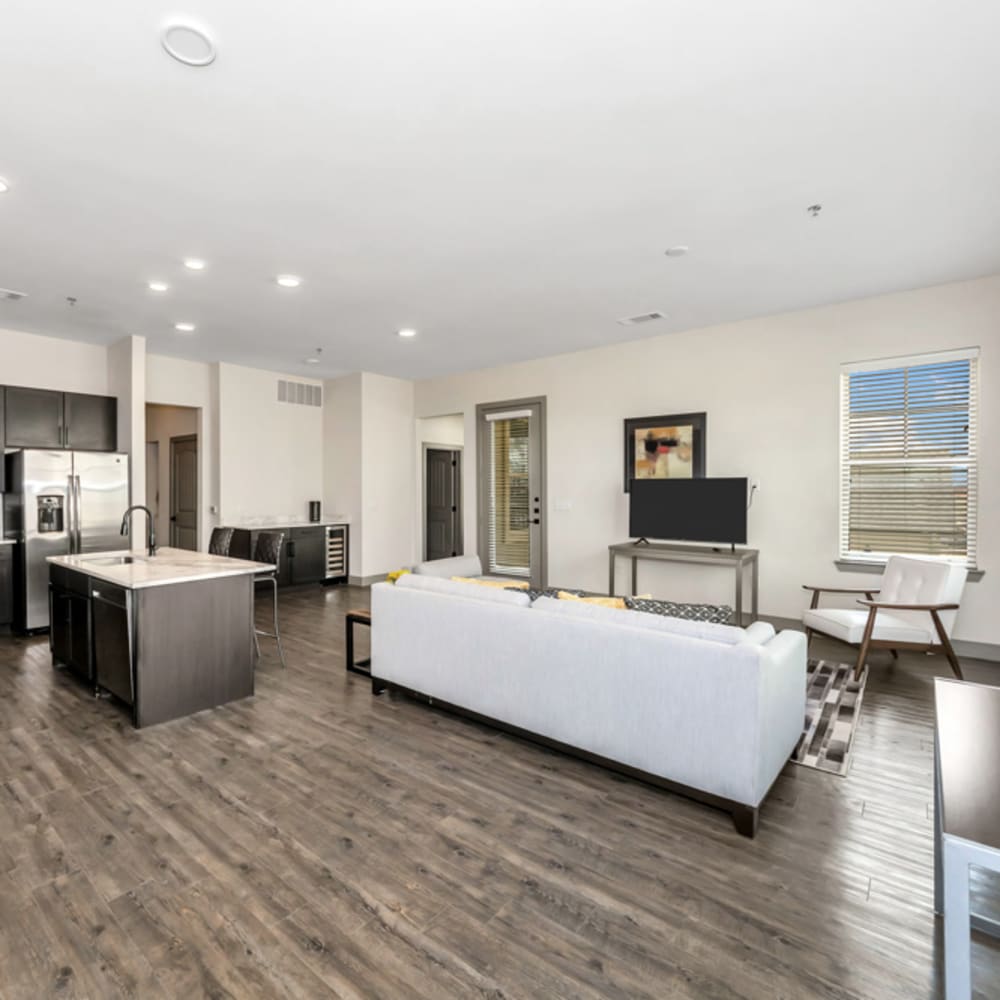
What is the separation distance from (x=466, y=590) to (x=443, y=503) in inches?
232

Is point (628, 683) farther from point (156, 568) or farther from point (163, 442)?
point (163, 442)

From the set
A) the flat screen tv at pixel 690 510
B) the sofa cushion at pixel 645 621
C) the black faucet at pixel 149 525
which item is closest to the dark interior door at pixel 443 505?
Answer: the flat screen tv at pixel 690 510

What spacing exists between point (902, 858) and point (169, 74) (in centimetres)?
400

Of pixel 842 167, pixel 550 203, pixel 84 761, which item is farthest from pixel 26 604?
pixel 842 167

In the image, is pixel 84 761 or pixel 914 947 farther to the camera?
pixel 84 761

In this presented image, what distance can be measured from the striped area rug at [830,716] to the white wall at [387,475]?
5.39 meters

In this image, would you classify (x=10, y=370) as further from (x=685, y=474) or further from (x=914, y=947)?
(x=914, y=947)

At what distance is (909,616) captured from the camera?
4227 millimetres

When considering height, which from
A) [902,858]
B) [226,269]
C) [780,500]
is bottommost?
[902,858]

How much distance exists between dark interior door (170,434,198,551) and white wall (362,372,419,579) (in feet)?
7.06

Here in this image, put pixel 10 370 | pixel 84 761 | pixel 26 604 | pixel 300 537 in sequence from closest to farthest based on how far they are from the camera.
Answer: pixel 84 761 < pixel 26 604 < pixel 10 370 < pixel 300 537

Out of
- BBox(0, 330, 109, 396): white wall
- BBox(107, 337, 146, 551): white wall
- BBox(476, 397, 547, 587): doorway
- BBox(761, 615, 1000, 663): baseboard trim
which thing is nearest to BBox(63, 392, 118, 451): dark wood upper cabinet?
BBox(107, 337, 146, 551): white wall

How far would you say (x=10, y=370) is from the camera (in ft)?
18.5

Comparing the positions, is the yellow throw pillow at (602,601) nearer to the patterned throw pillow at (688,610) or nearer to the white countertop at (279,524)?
the patterned throw pillow at (688,610)
